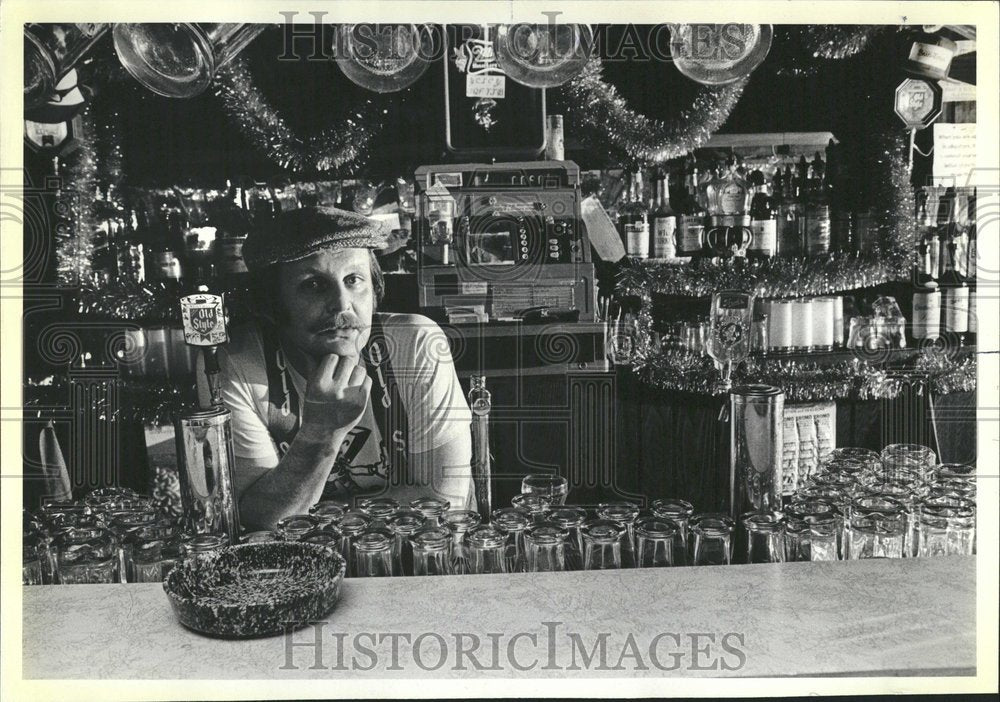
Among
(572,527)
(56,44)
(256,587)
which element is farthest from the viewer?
(572,527)

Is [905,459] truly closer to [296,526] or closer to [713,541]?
[713,541]

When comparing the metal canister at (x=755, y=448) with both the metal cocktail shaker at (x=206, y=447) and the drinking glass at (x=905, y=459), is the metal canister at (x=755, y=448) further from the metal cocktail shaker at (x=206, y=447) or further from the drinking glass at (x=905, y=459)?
the metal cocktail shaker at (x=206, y=447)

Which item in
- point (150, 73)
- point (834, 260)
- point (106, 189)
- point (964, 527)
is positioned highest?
point (150, 73)

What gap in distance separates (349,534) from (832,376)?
57.0 inches

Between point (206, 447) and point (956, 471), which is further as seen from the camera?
point (956, 471)

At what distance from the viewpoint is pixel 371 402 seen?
2570 mm

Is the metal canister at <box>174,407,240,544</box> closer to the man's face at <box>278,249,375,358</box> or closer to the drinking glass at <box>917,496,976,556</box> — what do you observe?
the man's face at <box>278,249,375,358</box>

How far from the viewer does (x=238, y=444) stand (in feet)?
8.38

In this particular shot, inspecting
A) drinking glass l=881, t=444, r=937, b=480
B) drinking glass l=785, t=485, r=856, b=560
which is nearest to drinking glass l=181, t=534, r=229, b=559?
drinking glass l=785, t=485, r=856, b=560

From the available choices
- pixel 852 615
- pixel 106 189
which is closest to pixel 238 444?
pixel 106 189

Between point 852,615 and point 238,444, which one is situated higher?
point 238,444

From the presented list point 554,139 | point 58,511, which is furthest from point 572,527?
point 58,511

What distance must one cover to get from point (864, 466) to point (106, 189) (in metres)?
2.26

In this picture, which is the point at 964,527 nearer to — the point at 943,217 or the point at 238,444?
the point at 943,217
